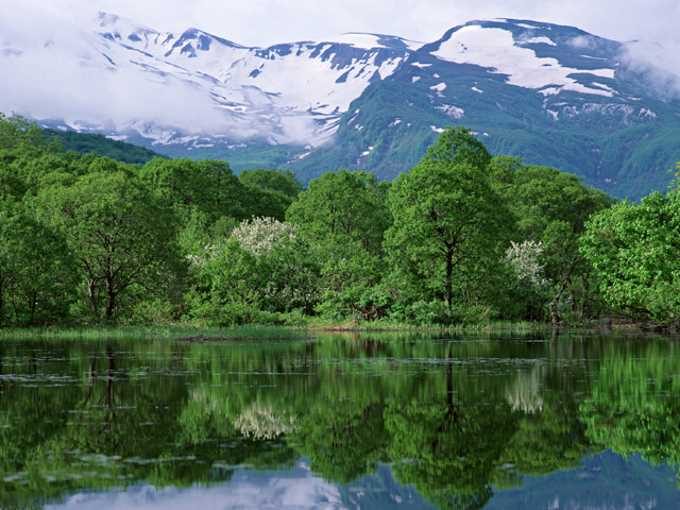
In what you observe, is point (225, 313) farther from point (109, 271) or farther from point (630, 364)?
point (630, 364)

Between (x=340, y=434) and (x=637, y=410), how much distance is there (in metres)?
8.89

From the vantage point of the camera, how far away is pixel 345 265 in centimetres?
8031

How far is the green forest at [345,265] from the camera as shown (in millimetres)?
66375

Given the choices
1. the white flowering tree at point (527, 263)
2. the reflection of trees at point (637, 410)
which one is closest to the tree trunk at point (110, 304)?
the white flowering tree at point (527, 263)

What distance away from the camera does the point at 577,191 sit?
372ft

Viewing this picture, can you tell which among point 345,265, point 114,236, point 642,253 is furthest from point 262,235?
point 642,253

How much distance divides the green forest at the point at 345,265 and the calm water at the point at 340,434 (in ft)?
80.1

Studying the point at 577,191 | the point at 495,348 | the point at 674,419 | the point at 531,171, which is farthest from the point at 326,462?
the point at 531,171

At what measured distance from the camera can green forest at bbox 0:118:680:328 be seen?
2613 inches

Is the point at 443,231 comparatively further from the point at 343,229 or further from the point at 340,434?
the point at 340,434

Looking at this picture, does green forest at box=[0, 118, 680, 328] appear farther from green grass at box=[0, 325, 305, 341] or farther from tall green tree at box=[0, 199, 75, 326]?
green grass at box=[0, 325, 305, 341]

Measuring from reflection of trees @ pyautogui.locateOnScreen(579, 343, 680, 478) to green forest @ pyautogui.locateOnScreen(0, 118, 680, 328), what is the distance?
2727 centimetres

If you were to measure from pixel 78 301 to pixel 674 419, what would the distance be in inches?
2172

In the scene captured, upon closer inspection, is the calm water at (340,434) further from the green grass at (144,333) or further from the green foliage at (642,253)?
the green foliage at (642,253)
